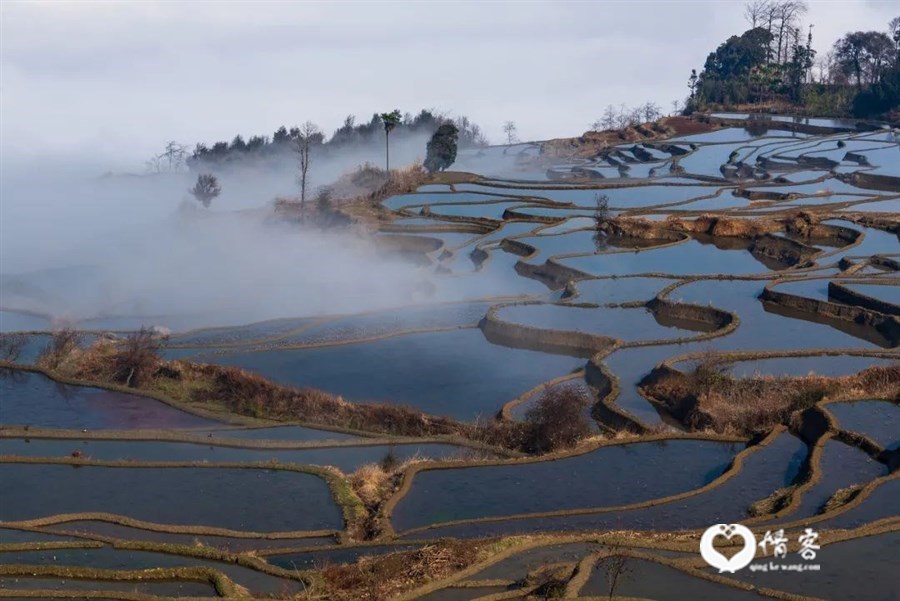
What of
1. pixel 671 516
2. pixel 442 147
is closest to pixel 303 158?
pixel 442 147

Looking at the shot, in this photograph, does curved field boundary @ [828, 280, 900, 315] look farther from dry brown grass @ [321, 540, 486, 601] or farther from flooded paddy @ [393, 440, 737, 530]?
dry brown grass @ [321, 540, 486, 601]

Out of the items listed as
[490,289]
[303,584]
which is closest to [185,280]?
[490,289]

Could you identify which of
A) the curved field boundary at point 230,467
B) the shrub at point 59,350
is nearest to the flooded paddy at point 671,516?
Result: the curved field boundary at point 230,467

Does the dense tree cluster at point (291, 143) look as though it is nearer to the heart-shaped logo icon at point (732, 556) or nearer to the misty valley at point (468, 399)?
the misty valley at point (468, 399)

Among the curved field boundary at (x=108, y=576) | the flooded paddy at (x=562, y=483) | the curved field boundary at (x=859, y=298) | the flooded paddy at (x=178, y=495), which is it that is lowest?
the flooded paddy at (x=178, y=495)

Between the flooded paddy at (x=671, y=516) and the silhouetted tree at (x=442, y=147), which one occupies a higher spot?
the silhouetted tree at (x=442, y=147)

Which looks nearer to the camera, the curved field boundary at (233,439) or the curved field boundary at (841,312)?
the curved field boundary at (233,439)
